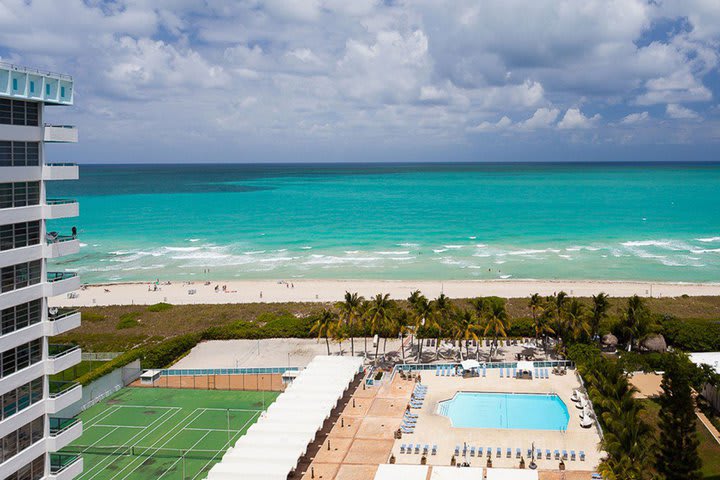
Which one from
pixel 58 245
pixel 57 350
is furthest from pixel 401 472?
pixel 58 245

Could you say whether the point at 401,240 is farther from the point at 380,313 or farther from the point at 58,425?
the point at 58,425

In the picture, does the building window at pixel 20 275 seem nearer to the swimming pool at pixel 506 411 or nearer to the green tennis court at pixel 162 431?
the green tennis court at pixel 162 431

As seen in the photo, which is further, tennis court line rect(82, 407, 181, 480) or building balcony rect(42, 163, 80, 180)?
tennis court line rect(82, 407, 181, 480)

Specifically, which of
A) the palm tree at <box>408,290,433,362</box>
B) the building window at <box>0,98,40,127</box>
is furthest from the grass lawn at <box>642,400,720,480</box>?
the building window at <box>0,98,40,127</box>

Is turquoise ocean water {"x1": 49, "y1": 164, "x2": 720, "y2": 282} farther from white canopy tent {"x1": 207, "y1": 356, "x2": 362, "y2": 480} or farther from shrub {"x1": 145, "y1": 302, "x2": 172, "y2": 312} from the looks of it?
white canopy tent {"x1": 207, "y1": 356, "x2": 362, "y2": 480}

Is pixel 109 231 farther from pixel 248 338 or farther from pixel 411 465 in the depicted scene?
pixel 411 465
